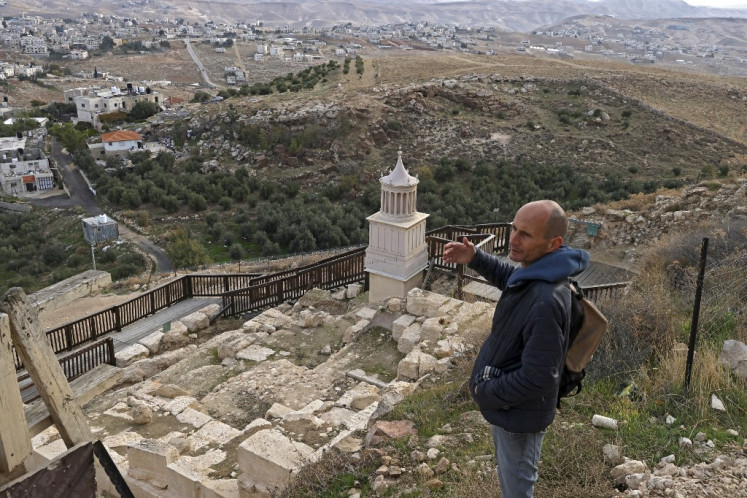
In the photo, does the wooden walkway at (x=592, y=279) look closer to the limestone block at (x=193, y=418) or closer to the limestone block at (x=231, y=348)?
the limestone block at (x=231, y=348)

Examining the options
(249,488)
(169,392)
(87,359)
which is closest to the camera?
(249,488)

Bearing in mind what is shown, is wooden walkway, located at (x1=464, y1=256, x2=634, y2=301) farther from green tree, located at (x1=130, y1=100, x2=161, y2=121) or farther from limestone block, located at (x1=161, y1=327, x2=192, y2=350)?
green tree, located at (x1=130, y1=100, x2=161, y2=121)

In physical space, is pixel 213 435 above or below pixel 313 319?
above

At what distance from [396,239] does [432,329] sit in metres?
3.12

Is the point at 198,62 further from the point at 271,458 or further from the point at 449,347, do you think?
the point at 271,458

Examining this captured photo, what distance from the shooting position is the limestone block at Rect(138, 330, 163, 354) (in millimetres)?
11078

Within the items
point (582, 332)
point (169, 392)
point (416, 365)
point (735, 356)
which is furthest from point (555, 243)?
point (169, 392)

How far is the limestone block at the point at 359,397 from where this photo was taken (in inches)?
283

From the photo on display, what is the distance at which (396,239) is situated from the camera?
11.4 metres

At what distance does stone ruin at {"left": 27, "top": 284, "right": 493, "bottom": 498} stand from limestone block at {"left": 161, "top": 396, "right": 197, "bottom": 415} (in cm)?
1

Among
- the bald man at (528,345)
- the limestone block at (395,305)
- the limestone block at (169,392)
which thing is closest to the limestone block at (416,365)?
the limestone block at (395,305)

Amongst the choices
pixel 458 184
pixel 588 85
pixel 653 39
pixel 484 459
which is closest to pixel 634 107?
pixel 588 85

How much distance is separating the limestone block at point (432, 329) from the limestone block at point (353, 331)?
59.2 inches

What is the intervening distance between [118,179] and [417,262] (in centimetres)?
3491
